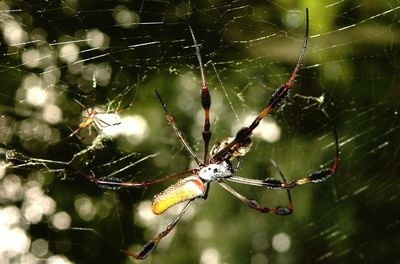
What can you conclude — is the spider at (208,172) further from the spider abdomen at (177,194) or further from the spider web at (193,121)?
the spider web at (193,121)

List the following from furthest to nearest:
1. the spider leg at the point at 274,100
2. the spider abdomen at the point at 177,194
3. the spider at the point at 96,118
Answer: the spider at the point at 96,118
the spider abdomen at the point at 177,194
the spider leg at the point at 274,100

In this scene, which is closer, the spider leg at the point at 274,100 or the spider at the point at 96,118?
the spider leg at the point at 274,100

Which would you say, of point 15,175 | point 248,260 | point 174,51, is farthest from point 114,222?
point 174,51

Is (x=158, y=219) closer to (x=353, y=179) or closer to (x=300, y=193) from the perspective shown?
(x=300, y=193)

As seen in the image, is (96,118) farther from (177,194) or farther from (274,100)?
(274,100)

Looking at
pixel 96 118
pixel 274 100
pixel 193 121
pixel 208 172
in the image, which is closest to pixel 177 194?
pixel 208 172

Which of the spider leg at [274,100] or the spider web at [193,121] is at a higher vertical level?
the spider web at [193,121]

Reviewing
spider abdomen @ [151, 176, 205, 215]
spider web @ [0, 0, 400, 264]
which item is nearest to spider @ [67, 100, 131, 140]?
spider web @ [0, 0, 400, 264]

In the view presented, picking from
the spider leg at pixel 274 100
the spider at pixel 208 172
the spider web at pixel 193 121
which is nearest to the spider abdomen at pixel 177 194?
the spider at pixel 208 172

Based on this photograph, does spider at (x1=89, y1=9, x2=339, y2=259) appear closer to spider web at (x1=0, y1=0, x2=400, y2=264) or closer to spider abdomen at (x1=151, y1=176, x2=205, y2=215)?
spider abdomen at (x1=151, y1=176, x2=205, y2=215)

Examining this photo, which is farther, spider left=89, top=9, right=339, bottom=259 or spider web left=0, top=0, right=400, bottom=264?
spider web left=0, top=0, right=400, bottom=264
